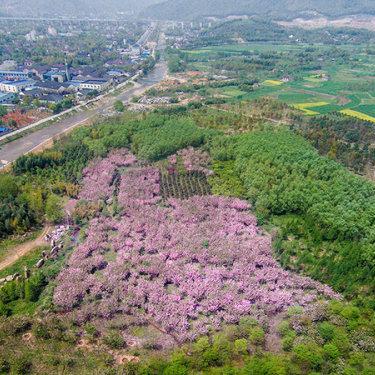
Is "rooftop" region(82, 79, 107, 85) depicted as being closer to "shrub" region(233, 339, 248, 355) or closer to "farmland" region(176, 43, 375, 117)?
"farmland" region(176, 43, 375, 117)

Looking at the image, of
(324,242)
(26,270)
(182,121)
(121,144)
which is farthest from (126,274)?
(182,121)

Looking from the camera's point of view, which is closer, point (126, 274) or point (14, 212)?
point (126, 274)

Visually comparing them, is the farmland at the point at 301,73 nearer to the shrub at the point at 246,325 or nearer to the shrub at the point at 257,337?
the shrub at the point at 246,325

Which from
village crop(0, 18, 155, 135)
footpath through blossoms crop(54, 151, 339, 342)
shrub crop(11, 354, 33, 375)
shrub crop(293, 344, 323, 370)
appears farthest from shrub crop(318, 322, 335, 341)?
village crop(0, 18, 155, 135)

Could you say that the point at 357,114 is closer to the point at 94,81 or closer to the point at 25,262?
the point at 94,81

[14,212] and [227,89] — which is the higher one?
[14,212]

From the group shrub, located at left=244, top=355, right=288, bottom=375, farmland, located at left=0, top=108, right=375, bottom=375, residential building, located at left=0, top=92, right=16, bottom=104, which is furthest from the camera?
residential building, located at left=0, top=92, right=16, bottom=104

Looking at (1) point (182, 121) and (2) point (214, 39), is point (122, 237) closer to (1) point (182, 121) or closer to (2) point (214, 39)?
(1) point (182, 121)
